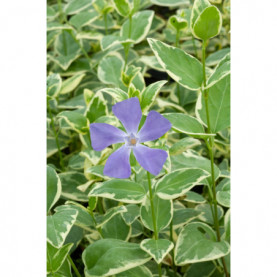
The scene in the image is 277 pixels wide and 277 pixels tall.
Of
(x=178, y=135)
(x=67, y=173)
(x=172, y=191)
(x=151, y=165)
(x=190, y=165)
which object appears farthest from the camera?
(x=178, y=135)

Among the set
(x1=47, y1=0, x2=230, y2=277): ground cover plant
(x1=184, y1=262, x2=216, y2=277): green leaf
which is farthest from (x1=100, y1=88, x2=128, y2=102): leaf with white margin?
(x1=184, y1=262, x2=216, y2=277): green leaf

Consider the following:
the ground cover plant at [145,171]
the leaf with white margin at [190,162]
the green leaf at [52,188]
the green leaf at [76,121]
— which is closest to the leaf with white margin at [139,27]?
the ground cover plant at [145,171]

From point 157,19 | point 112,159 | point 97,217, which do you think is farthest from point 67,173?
point 157,19

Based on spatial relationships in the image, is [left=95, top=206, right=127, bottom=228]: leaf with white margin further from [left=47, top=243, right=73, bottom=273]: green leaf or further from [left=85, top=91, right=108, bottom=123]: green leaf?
[left=85, top=91, right=108, bottom=123]: green leaf

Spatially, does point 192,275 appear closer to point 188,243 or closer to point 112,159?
point 188,243

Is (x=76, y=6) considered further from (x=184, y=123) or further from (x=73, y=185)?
(x=184, y=123)

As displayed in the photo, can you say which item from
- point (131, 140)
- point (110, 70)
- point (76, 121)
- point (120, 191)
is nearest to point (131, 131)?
point (131, 140)
